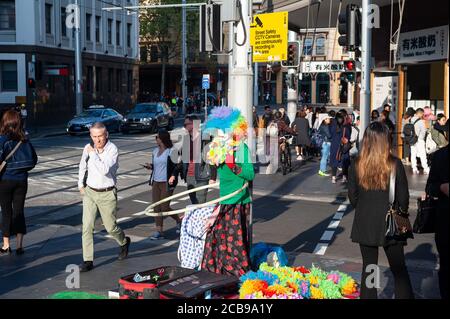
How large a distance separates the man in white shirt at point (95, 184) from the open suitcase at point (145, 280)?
193 centimetres

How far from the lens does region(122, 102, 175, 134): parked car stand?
35750 mm

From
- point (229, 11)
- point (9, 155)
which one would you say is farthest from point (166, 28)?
point (229, 11)

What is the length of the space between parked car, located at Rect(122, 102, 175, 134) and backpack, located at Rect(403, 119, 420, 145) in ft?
65.5

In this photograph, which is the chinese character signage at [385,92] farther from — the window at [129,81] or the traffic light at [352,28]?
the window at [129,81]

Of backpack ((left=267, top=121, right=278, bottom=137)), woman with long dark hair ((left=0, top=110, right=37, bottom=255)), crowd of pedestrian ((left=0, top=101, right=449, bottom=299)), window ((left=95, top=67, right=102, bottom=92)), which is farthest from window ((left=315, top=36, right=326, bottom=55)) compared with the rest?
woman with long dark hair ((left=0, top=110, right=37, bottom=255))

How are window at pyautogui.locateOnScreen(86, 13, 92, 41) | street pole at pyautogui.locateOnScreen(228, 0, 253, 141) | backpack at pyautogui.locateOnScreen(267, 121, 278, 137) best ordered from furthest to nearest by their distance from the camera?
window at pyautogui.locateOnScreen(86, 13, 92, 41) < backpack at pyautogui.locateOnScreen(267, 121, 278, 137) < street pole at pyautogui.locateOnScreen(228, 0, 253, 141)

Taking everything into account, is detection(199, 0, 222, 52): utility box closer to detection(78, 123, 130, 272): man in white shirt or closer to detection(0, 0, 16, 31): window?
detection(78, 123, 130, 272): man in white shirt

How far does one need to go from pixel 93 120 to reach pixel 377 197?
29609 mm

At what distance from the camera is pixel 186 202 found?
13.8 metres

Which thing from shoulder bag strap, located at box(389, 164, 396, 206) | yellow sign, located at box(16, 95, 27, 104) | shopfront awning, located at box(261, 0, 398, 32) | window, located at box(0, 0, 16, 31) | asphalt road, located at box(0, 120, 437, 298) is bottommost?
asphalt road, located at box(0, 120, 437, 298)

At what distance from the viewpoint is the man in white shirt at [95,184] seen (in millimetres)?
8133
